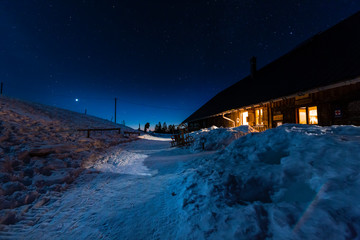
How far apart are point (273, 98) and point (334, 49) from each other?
3984 millimetres

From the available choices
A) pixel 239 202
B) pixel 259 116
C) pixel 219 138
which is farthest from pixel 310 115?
pixel 239 202

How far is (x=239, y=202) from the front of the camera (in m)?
1.97

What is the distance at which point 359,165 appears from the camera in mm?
1715

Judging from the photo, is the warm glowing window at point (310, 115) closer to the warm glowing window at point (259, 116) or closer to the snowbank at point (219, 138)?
the warm glowing window at point (259, 116)

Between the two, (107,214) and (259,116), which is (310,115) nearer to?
(259,116)

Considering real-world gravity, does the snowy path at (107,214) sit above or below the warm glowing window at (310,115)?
below

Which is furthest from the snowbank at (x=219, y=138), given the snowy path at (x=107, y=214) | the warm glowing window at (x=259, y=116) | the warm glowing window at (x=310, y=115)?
the snowy path at (x=107, y=214)

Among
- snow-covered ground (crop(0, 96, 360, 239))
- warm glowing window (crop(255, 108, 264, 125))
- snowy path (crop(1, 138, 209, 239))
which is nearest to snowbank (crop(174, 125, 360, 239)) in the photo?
snow-covered ground (crop(0, 96, 360, 239))

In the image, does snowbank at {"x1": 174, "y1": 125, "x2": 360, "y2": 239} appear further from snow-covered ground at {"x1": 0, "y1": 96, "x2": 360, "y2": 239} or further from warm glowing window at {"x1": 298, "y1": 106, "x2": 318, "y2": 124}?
warm glowing window at {"x1": 298, "y1": 106, "x2": 318, "y2": 124}

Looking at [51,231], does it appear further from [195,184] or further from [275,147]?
[275,147]

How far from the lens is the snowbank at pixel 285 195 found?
1.38 meters

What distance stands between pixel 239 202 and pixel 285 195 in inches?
24.2

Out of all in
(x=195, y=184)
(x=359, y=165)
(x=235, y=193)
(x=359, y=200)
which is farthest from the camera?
(x=195, y=184)

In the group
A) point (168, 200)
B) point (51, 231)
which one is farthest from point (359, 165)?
point (51, 231)
